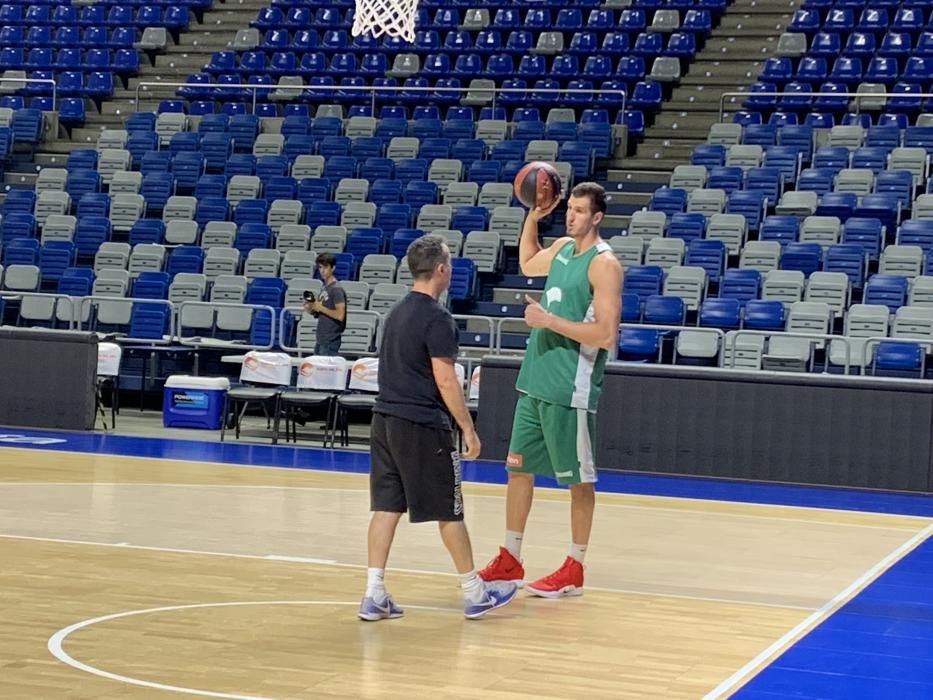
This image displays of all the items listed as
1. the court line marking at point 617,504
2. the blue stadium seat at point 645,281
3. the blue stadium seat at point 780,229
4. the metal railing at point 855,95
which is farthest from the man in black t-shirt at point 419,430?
the metal railing at point 855,95

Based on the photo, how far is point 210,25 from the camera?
29.5 meters

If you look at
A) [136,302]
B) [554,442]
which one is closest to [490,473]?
[136,302]

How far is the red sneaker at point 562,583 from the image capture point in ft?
26.6

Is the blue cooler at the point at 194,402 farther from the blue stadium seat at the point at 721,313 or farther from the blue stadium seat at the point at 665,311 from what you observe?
the blue stadium seat at the point at 721,313

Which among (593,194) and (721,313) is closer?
(593,194)

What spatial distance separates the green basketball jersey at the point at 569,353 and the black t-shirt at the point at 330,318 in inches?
347

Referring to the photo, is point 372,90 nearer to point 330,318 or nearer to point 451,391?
point 330,318

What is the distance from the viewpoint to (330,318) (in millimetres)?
17078

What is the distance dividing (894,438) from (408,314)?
8816 millimetres

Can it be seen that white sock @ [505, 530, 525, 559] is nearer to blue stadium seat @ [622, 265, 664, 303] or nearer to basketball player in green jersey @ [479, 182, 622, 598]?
basketball player in green jersey @ [479, 182, 622, 598]

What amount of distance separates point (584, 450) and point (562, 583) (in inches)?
28.6

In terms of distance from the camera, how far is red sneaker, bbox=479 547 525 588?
26.6ft

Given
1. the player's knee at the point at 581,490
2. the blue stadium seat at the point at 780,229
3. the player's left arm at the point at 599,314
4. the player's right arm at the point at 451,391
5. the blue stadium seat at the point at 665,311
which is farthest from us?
the blue stadium seat at the point at 780,229

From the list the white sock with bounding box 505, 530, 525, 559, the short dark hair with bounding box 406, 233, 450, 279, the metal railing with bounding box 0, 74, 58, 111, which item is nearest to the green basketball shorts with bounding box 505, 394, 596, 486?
the white sock with bounding box 505, 530, 525, 559
